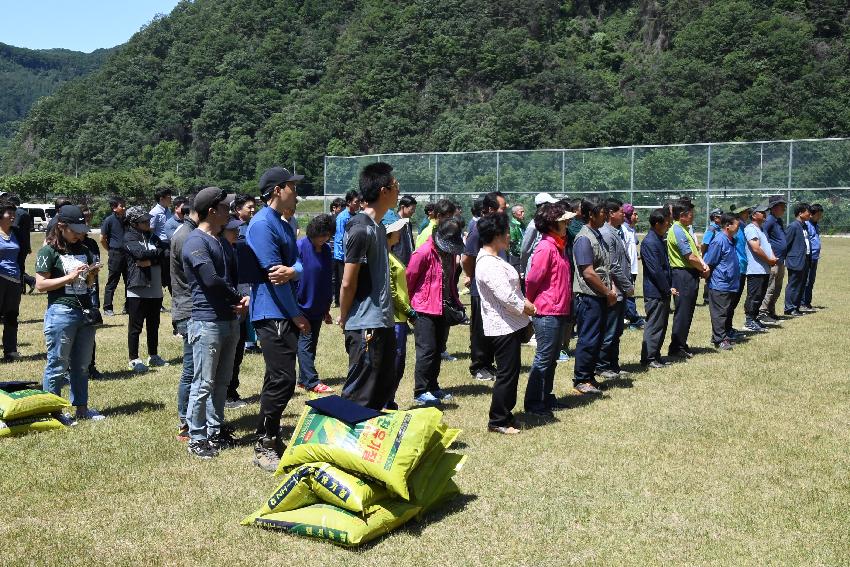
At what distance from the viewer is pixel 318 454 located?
4980mm

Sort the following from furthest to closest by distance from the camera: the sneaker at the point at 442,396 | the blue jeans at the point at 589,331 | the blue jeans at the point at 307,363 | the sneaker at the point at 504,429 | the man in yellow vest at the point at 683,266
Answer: the man in yellow vest at the point at 683,266 < the blue jeans at the point at 307,363 < the blue jeans at the point at 589,331 < the sneaker at the point at 442,396 < the sneaker at the point at 504,429

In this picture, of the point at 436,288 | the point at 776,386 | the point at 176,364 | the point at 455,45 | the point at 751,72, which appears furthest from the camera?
the point at 455,45

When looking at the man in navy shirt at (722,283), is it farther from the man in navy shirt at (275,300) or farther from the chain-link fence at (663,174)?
the chain-link fence at (663,174)

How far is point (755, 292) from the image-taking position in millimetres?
12633

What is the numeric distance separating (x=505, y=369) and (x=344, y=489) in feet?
7.67

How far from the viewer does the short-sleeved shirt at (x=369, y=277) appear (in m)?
5.67

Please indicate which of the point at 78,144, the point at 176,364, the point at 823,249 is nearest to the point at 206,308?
the point at 176,364

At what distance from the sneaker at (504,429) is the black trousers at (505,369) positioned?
0.22 ft

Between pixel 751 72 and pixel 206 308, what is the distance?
64.7 metres

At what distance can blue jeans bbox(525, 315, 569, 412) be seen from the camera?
757 cm

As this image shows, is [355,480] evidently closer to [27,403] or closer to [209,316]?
[209,316]

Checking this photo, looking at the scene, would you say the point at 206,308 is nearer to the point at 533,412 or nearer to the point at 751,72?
the point at 533,412

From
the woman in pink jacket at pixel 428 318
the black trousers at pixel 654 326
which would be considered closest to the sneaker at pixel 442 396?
the woman in pink jacket at pixel 428 318

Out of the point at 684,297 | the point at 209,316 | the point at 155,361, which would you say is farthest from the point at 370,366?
the point at 684,297
